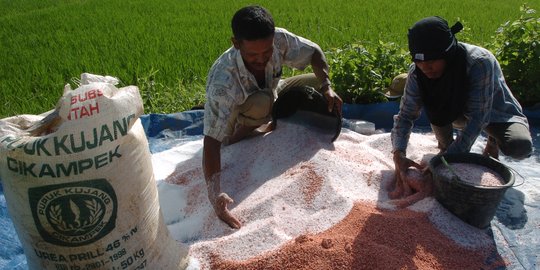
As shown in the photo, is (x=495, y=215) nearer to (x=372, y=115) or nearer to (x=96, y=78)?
(x=372, y=115)

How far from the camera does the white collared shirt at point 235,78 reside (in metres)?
2.60

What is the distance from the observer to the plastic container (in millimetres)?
2172

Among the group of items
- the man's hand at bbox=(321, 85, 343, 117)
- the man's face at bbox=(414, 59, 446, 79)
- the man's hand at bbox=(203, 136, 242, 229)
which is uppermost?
the man's face at bbox=(414, 59, 446, 79)

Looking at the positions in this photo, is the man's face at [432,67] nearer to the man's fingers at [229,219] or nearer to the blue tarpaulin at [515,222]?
the blue tarpaulin at [515,222]

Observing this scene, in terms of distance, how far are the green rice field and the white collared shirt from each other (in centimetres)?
131

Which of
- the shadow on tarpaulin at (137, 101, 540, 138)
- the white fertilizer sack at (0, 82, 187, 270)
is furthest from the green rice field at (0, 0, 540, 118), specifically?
the white fertilizer sack at (0, 82, 187, 270)

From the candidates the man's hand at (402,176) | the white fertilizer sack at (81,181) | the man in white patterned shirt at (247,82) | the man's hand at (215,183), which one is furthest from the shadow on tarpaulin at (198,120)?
the white fertilizer sack at (81,181)

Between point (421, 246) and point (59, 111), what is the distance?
1.63 meters

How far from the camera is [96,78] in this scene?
189 centimetres

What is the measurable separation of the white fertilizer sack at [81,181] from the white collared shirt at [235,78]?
2.40 ft

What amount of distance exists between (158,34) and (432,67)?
15.5 ft

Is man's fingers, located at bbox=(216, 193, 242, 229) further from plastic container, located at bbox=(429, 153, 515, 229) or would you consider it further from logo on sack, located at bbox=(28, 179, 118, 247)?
plastic container, located at bbox=(429, 153, 515, 229)

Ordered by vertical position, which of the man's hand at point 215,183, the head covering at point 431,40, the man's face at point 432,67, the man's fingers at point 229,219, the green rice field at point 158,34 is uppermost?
the head covering at point 431,40

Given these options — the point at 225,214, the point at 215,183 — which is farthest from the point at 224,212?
the point at 215,183
